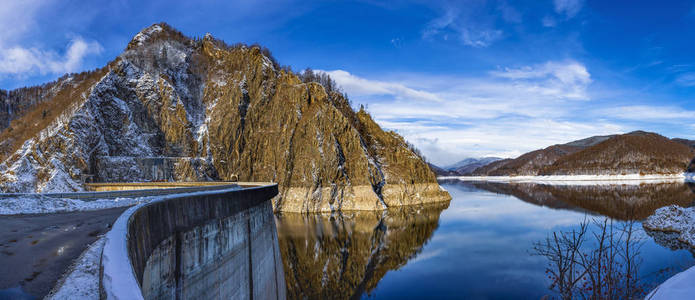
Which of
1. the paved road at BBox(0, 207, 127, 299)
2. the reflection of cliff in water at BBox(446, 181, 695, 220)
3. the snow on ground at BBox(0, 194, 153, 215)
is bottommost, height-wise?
the reflection of cliff in water at BBox(446, 181, 695, 220)

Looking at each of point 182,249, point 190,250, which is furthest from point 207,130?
point 182,249

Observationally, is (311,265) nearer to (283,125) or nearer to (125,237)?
(125,237)

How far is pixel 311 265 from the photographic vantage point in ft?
110

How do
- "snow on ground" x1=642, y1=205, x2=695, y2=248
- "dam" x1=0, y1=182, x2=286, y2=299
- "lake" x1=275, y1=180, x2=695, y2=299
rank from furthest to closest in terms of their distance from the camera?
"snow on ground" x1=642, y1=205, x2=695, y2=248 < "lake" x1=275, y1=180, x2=695, y2=299 < "dam" x1=0, y1=182, x2=286, y2=299

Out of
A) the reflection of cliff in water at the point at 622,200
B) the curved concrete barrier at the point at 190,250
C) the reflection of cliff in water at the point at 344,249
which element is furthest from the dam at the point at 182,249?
the reflection of cliff in water at the point at 622,200

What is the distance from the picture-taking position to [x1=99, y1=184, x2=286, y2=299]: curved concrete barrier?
4.57 m

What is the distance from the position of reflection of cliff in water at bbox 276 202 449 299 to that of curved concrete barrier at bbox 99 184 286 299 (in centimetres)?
1046

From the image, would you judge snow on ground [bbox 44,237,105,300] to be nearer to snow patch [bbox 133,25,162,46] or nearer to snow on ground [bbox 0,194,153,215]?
snow on ground [bbox 0,194,153,215]

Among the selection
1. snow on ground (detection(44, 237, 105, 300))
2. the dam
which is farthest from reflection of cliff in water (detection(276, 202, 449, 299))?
snow on ground (detection(44, 237, 105, 300))

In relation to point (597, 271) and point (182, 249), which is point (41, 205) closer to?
point (182, 249)

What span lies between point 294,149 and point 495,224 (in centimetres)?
4331

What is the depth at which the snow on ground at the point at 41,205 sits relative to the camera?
1088 cm

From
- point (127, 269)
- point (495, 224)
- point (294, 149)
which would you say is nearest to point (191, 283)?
→ point (127, 269)

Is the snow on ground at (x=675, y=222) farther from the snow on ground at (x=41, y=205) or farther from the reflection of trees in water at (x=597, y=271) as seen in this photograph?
the snow on ground at (x=41, y=205)
